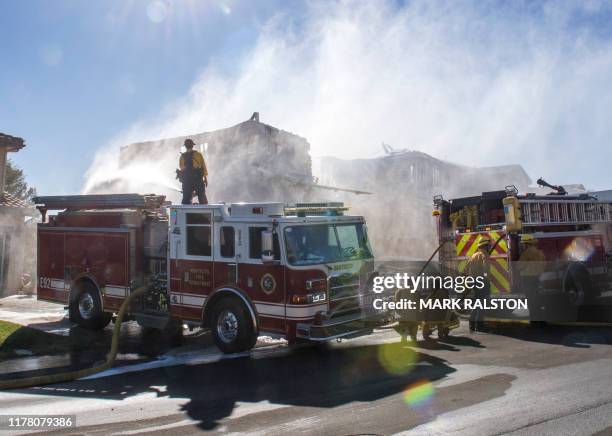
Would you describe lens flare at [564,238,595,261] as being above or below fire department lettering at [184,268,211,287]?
above

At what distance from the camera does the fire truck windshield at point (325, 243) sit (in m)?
8.13

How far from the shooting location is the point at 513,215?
31.9 ft

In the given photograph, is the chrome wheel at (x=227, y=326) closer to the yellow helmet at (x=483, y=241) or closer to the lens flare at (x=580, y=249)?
the yellow helmet at (x=483, y=241)

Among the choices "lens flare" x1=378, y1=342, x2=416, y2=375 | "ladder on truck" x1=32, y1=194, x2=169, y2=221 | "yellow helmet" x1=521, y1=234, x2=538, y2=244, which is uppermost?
"ladder on truck" x1=32, y1=194, x2=169, y2=221

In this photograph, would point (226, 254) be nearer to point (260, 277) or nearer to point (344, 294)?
point (260, 277)

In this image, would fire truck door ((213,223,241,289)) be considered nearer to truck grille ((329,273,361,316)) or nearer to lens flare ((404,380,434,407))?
truck grille ((329,273,361,316))

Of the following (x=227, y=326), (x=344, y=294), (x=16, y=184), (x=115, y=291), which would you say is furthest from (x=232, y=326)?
(x=16, y=184)

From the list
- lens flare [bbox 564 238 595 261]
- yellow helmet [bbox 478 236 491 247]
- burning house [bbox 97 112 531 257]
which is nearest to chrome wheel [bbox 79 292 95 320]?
yellow helmet [bbox 478 236 491 247]

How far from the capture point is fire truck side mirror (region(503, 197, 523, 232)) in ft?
31.8

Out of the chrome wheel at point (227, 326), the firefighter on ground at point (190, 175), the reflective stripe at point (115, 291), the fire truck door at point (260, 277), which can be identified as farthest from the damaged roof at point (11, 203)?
the fire truck door at point (260, 277)

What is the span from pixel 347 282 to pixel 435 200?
13.1 feet

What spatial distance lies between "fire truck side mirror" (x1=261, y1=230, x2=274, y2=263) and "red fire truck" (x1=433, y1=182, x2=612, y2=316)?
13.0 feet

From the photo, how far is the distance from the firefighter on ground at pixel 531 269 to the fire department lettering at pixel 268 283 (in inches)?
176

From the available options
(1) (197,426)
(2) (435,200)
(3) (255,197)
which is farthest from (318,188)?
(1) (197,426)
